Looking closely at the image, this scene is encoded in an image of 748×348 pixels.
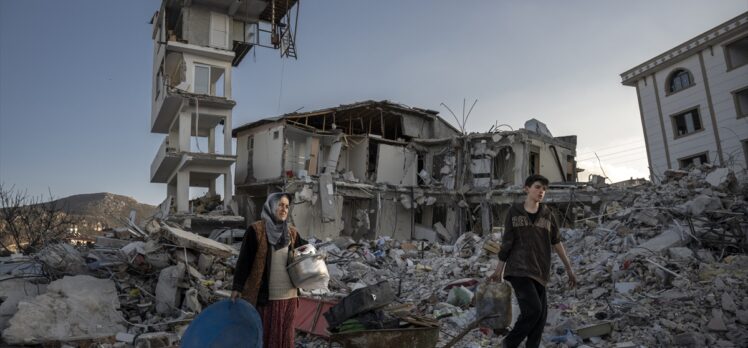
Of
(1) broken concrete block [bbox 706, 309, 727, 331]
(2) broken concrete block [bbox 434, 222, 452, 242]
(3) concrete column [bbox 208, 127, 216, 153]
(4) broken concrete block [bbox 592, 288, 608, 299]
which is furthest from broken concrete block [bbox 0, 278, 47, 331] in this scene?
(2) broken concrete block [bbox 434, 222, 452, 242]

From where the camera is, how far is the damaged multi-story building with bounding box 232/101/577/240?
18641 millimetres

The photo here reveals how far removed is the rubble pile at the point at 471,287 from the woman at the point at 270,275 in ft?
1.44

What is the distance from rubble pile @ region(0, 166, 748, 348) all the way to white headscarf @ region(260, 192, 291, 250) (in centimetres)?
83

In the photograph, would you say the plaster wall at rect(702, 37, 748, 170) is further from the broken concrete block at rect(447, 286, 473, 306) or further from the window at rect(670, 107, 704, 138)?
the broken concrete block at rect(447, 286, 473, 306)

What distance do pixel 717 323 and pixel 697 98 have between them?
21.4 metres

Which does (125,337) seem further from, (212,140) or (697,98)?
(697,98)

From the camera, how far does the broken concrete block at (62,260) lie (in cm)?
766

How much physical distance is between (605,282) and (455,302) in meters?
2.32

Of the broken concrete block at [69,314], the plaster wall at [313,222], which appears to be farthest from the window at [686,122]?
the broken concrete block at [69,314]

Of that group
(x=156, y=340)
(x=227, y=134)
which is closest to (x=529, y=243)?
(x=156, y=340)

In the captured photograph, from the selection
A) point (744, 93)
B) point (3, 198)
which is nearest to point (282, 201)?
point (3, 198)

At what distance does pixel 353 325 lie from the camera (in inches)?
135

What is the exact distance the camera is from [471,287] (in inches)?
316

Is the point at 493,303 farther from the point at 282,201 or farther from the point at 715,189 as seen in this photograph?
the point at 715,189
